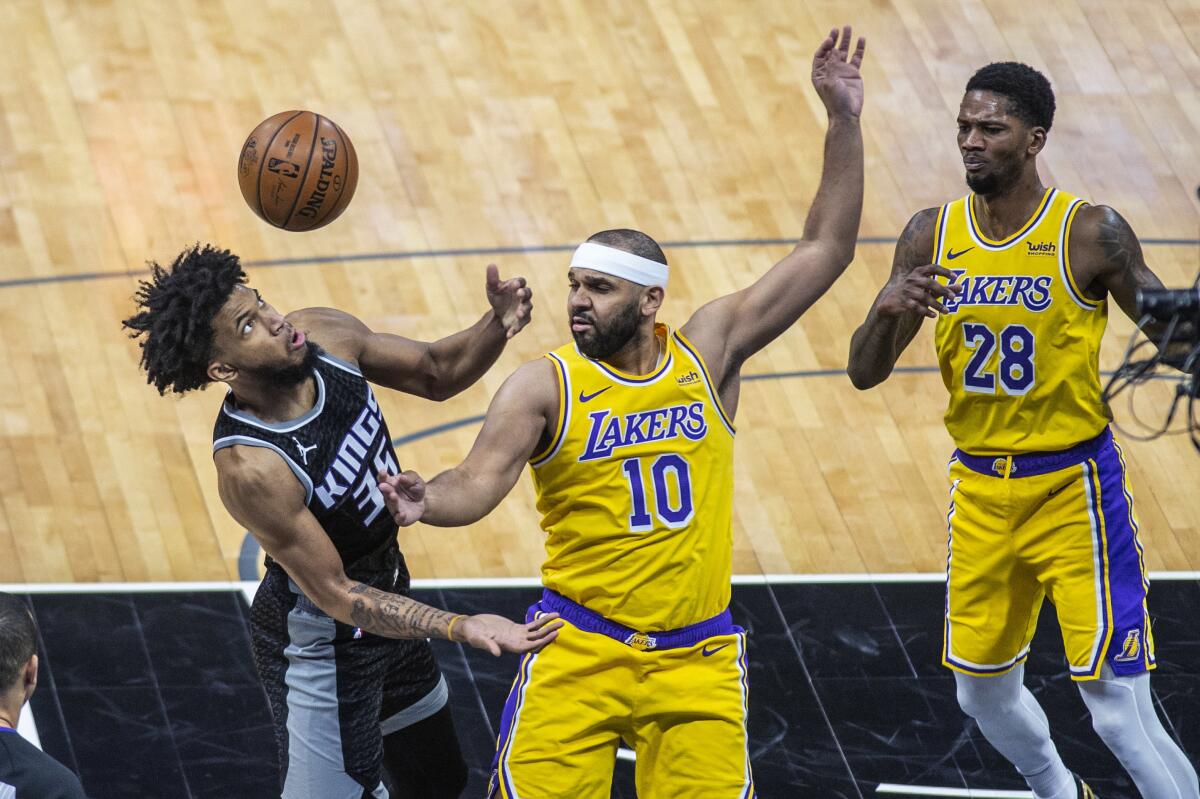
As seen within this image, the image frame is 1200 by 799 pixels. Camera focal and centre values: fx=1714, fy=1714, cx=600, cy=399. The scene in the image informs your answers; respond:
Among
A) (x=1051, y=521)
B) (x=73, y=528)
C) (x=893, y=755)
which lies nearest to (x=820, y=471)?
(x=893, y=755)

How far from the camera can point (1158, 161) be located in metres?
10.9

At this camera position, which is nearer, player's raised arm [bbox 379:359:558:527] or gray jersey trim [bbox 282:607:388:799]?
player's raised arm [bbox 379:359:558:527]

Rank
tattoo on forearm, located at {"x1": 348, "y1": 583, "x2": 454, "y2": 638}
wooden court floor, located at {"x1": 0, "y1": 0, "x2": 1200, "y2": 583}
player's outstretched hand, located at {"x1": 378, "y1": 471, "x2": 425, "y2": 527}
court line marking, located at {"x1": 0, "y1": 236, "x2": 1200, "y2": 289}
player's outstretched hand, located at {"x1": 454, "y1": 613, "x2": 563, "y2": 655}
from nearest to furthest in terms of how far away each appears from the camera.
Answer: player's outstretched hand, located at {"x1": 378, "y1": 471, "x2": 425, "y2": 527}
player's outstretched hand, located at {"x1": 454, "y1": 613, "x2": 563, "y2": 655}
tattoo on forearm, located at {"x1": 348, "y1": 583, "x2": 454, "y2": 638}
wooden court floor, located at {"x1": 0, "y1": 0, "x2": 1200, "y2": 583}
court line marking, located at {"x1": 0, "y1": 236, "x2": 1200, "y2": 289}

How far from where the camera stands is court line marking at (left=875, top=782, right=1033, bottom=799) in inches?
253

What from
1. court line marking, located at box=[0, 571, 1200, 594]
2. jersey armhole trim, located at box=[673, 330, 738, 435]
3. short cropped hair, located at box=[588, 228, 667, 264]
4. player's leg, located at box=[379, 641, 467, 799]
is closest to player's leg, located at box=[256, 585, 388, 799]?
player's leg, located at box=[379, 641, 467, 799]

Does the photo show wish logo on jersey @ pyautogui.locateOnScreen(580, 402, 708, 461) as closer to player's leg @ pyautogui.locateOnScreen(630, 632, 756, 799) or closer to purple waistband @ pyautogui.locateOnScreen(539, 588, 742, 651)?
→ purple waistband @ pyautogui.locateOnScreen(539, 588, 742, 651)

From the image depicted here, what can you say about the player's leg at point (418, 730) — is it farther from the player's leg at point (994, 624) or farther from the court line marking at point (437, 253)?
the court line marking at point (437, 253)

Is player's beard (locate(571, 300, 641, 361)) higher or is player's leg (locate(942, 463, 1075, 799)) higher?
player's beard (locate(571, 300, 641, 361))

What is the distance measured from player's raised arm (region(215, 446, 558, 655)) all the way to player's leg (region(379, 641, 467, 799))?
1.72 feet

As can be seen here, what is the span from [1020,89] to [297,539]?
2.81 m

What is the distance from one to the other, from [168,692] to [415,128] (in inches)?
194

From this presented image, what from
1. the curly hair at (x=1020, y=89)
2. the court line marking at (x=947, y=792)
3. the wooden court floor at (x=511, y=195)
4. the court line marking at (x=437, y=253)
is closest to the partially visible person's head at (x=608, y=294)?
the curly hair at (x=1020, y=89)

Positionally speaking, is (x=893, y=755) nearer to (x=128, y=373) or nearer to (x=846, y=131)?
(x=846, y=131)

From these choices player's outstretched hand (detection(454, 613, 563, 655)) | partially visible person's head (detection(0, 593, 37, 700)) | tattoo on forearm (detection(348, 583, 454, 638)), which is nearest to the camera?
partially visible person's head (detection(0, 593, 37, 700))
